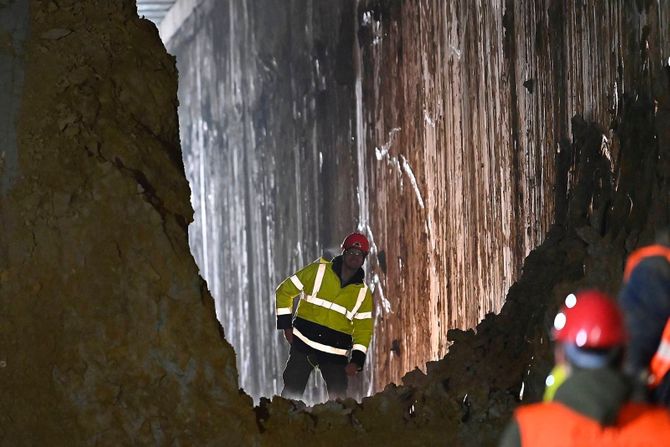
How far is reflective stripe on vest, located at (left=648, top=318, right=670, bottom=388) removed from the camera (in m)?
3.58

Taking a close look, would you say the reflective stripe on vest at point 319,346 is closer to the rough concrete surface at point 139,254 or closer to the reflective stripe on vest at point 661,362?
the rough concrete surface at point 139,254

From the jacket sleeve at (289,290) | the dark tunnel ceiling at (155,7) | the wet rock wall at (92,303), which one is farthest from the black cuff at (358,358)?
the dark tunnel ceiling at (155,7)

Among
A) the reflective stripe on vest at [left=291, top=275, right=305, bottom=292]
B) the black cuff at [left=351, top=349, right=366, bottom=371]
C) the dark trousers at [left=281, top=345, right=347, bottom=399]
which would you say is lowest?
the dark trousers at [left=281, top=345, right=347, bottom=399]

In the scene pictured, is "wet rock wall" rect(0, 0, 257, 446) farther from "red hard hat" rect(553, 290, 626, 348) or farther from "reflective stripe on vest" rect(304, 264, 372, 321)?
"red hard hat" rect(553, 290, 626, 348)

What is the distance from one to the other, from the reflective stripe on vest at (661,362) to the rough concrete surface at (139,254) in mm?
1532

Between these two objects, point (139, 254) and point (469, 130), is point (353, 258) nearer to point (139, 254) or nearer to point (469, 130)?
point (469, 130)

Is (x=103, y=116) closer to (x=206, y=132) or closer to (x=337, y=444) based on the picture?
(x=337, y=444)

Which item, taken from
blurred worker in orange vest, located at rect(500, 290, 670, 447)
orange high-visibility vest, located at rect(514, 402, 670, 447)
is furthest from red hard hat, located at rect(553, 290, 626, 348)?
orange high-visibility vest, located at rect(514, 402, 670, 447)

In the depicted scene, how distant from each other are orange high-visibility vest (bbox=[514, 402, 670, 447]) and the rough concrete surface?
101 inches

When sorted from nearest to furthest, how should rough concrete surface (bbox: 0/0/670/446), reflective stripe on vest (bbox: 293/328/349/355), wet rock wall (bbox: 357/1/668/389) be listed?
rough concrete surface (bbox: 0/0/670/446) → wet rock wall (bbox: 357/1/668/389) → reflective stripe on vest (bbox: 293/328/349/355)

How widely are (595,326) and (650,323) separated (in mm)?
890

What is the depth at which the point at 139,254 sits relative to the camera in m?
5.32

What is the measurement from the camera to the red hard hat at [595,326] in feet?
9.07

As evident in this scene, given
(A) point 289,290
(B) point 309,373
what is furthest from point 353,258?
(B) point 309,373
